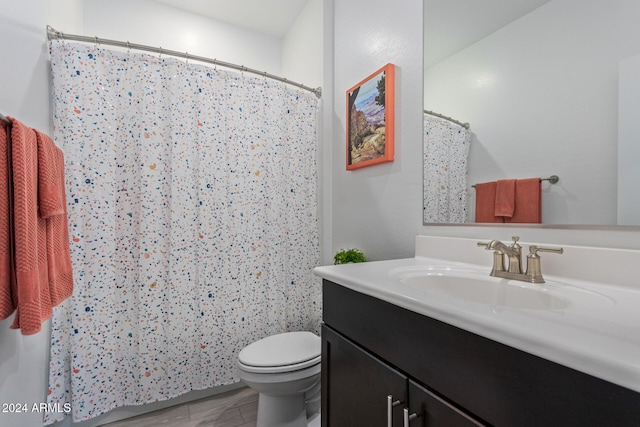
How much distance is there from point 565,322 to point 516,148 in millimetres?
675

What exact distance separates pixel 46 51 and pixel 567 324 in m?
2.14

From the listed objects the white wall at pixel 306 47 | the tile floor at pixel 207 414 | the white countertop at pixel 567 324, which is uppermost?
the white wall at pixel 306 47

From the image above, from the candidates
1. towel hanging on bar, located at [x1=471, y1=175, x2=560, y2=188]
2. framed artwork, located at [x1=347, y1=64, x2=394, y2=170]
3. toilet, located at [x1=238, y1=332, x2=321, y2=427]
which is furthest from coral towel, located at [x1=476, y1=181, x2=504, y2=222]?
toilet, located at [x1=238, y1=332, x2=321, y2=427]

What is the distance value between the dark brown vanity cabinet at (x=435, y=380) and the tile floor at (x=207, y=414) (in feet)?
2.71

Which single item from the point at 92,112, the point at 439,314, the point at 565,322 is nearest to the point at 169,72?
the point at 92,112

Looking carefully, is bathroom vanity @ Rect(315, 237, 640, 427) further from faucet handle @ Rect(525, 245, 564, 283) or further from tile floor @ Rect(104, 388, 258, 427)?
tile floor @ Rect(104, 388, 258, 427)

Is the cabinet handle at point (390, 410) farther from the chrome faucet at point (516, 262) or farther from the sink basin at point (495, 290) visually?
the chrome faucet at point (516, 262)

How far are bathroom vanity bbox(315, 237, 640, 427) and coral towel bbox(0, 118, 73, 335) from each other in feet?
2.82

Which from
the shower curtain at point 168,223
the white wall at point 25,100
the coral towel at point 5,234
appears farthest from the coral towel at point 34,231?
the shower curtain at point 168,223

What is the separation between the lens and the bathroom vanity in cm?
37

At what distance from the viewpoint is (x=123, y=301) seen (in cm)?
148

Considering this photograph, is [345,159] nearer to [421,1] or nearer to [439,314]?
[421,1]

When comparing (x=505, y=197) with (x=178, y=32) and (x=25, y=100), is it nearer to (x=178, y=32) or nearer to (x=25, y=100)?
(x=25, y=100)

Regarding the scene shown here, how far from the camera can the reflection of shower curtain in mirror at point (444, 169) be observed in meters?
1.11
